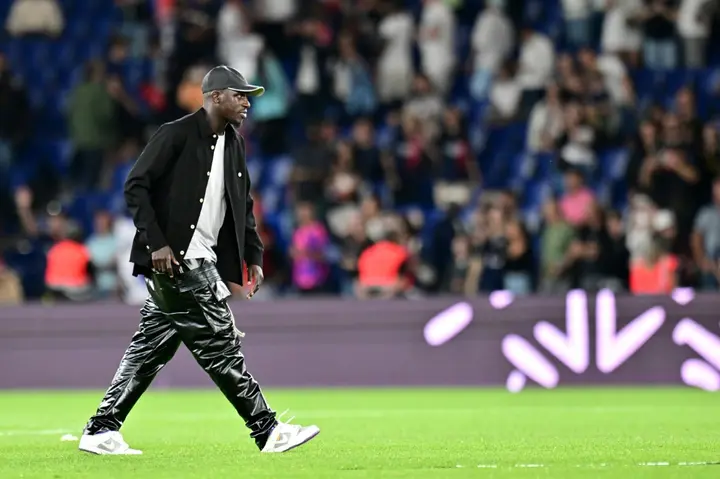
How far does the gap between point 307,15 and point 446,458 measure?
14.2 meters

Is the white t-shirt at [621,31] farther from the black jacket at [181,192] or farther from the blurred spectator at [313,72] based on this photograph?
the black jacket at [181,192]

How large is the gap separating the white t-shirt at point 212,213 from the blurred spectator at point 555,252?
30.0 ft

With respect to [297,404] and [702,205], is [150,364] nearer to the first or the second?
[297,404]

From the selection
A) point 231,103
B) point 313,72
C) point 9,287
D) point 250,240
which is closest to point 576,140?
point 313,72

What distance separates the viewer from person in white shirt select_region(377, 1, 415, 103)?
21.1 metres

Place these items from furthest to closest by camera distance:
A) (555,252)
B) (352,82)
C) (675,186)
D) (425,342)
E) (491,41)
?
(352,82), (491,41), (675,186), (555,252), (425,342)

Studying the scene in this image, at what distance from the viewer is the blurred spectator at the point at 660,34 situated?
20.5m

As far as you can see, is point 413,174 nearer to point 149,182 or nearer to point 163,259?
point 149,182

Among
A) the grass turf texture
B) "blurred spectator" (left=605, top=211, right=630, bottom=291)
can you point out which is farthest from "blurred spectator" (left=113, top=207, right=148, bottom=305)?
"blurred spectator" (left=605, top=211, right=630, bottom=291)

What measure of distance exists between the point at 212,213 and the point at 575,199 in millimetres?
10164

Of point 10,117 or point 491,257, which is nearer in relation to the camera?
point 491,257

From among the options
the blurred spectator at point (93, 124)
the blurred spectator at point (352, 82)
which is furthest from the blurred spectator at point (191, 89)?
the blurred spectator at point (352, 82)

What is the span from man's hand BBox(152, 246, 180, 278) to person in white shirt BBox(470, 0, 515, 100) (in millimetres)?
13142

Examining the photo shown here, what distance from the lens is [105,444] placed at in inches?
348
